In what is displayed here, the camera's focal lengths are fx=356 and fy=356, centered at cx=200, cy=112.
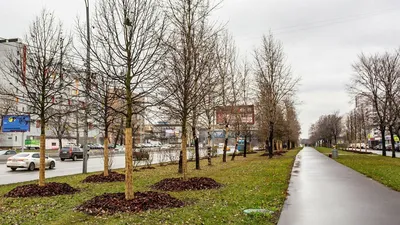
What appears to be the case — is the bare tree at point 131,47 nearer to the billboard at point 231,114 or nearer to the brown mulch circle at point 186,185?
the brown mulch circle at point 186,185

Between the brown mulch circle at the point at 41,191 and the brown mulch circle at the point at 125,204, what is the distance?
276 cm

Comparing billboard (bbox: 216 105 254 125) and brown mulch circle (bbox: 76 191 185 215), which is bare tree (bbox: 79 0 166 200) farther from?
billboard (bbox: 216 105 254 125)

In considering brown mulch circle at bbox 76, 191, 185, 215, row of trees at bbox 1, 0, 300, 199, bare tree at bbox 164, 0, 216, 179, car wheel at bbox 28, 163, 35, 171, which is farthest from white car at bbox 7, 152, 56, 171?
brown mulch circle at bbox 76, 191, 185, 215

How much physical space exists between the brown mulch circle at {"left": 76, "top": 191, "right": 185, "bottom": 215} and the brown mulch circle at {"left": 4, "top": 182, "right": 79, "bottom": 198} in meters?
2.76

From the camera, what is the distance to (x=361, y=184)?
1360 cm

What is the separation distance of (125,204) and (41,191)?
4212 mm

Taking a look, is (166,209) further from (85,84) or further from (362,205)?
(362,205)

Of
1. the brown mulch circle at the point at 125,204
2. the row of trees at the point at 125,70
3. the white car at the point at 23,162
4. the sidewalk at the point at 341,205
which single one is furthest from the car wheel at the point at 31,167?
the sidewalk at the point at 341,205

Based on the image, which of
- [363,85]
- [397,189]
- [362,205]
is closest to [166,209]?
[362,205]

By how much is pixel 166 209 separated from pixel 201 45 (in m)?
8.69

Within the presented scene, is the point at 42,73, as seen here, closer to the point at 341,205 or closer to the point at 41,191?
the point at 41,191

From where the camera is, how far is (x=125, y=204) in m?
8.27

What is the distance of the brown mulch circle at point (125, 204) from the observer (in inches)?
312

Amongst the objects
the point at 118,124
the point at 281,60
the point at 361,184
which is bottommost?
the point at 361,184
